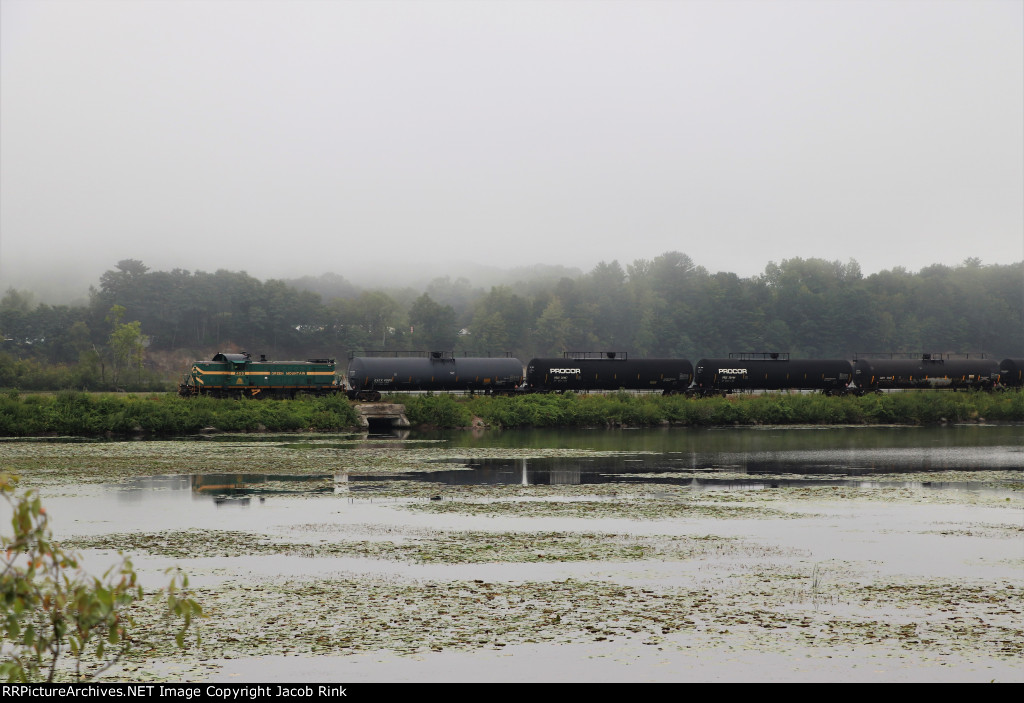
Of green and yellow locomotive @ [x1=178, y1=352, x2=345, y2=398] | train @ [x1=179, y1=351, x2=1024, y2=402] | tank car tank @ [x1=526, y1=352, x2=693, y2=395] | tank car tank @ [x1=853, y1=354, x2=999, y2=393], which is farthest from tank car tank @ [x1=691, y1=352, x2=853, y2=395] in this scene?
green and yellow locomotive @ [x1=178, y1=352, x2=345, y2=398]

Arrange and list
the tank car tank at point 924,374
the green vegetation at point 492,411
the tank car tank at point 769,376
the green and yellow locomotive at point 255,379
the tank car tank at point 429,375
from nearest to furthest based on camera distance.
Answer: the green vegetation at point 492,411, the green and yellow locomotive at point 255,379, the tank car tank at point 429,375, the tank car tank at point 769,376, the tank car tank at point 924,374

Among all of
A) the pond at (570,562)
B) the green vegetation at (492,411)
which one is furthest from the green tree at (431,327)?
the pond at (570,562)

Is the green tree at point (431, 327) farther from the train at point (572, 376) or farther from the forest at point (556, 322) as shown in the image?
the train at point (572, 376)

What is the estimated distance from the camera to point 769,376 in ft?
276

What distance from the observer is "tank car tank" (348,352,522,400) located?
73.9m

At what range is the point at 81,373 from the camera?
328 feet

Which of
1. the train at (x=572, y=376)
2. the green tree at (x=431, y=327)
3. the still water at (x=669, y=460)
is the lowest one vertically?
the still water at (x=669, y=460)

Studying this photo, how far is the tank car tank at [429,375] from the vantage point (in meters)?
73.9

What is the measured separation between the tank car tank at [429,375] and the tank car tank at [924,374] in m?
31.7

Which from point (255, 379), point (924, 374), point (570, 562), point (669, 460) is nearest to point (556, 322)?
point (924, 374)

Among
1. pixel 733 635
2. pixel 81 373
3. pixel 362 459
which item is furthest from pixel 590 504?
pixel 81 373

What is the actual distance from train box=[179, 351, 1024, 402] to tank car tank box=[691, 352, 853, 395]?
0.08 meters

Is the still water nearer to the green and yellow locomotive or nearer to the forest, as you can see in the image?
the green and yellow locomotive

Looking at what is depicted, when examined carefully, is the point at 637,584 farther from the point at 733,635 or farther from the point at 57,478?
the point at 57,478
